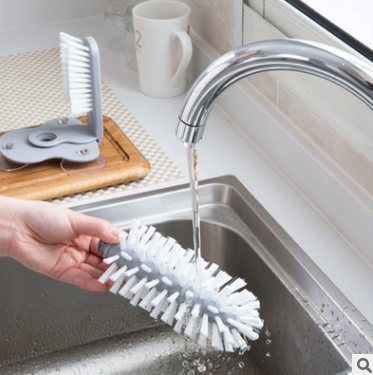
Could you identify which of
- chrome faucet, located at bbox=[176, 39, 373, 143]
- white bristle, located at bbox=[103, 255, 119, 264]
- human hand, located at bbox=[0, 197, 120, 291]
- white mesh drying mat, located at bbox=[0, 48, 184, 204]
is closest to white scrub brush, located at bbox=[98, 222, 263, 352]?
white bristle, located at bbox=[103, 255, 119, 264]

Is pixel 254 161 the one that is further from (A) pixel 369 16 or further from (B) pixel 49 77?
(B) pixel 49 77

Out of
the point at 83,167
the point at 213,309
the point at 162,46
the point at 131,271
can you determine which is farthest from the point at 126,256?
the point at 162,46

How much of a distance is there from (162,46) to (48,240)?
21.0 inches

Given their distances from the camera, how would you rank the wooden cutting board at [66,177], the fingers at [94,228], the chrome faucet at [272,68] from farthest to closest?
1. the wooden cutting board at [66,177]
2. the fingers at [94,228]
3. the chrome faucet at [272,68]

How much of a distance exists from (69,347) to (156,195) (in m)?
0.28

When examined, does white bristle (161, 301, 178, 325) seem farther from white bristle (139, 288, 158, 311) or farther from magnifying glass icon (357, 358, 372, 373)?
magnifying glass icon (357, 358, 372, 373)

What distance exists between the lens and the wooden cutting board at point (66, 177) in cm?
109

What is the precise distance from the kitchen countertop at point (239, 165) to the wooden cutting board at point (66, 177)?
0.04 metres

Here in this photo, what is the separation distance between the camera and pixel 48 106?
53.5 inches

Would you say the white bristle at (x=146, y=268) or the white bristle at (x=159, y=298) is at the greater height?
the white bristle at (x=146, y=268)

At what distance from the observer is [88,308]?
1.08 meters

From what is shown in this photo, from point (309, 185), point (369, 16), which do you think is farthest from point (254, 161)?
point (369, 16)

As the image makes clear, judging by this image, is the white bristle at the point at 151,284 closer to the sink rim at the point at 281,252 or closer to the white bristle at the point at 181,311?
the white bristle at the point at 181,311

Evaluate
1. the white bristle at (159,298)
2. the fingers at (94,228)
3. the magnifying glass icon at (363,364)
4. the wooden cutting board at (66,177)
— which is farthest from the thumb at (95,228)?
the magnifying glass icon at (363,364)
